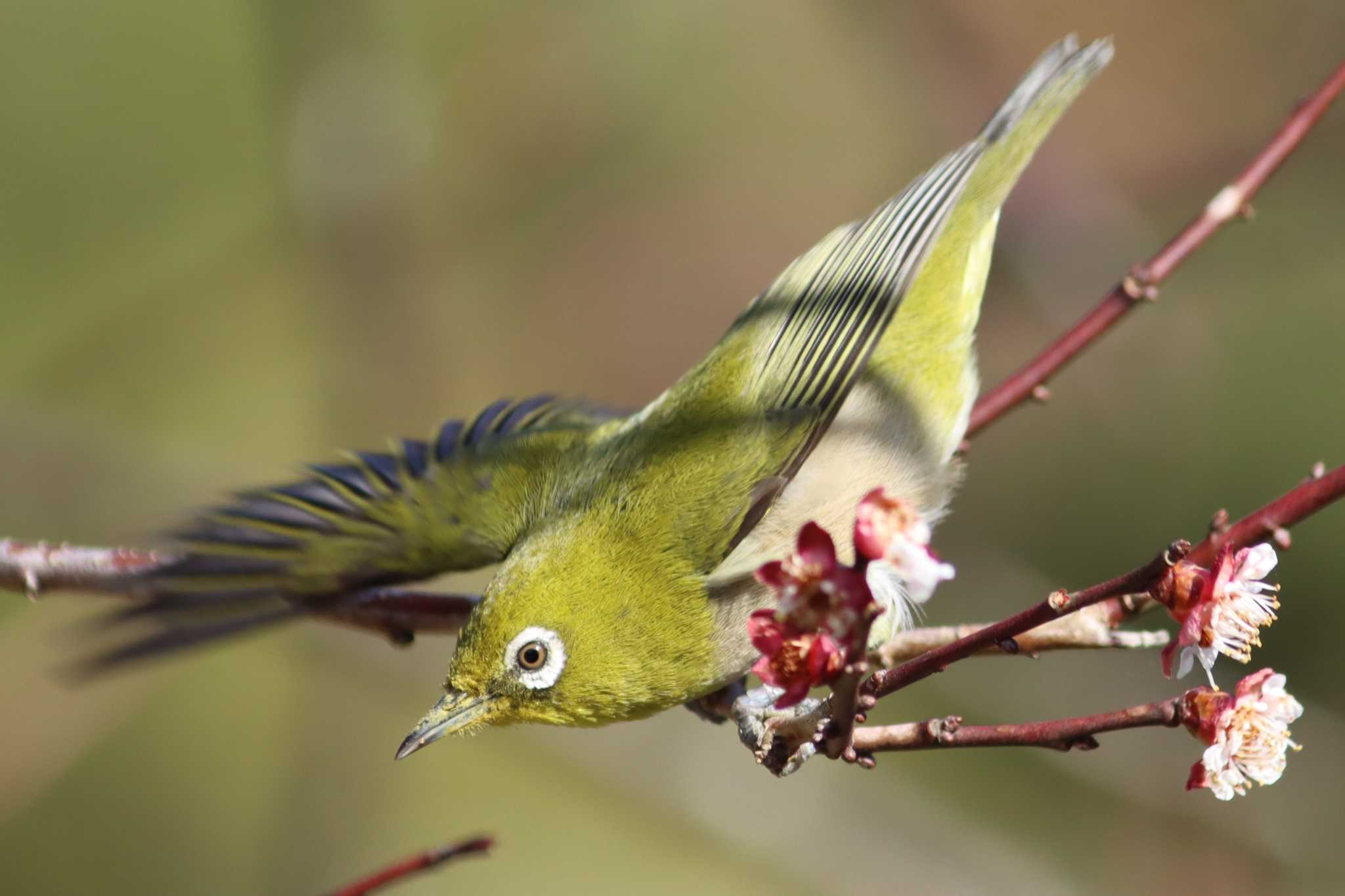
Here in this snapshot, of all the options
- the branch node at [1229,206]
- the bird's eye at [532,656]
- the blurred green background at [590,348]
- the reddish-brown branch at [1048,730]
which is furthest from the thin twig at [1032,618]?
the blurred green background at [590,348]

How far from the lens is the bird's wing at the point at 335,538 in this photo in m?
3.56

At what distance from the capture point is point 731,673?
124 inches

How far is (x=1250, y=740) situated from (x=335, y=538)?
2.69m

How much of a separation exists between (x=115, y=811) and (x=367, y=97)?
17.2 ft

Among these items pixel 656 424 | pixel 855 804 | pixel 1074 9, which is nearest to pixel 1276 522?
pixel 656 424

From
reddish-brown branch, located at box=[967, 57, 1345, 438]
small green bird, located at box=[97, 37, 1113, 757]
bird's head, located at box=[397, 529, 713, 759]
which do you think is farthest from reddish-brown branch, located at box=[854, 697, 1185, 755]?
reddish-brown branch, located at box=[967, 57, 1345, 438]

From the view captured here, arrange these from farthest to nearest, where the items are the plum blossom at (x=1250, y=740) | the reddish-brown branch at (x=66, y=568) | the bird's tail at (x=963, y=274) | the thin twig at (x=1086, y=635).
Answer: the bird's tail at (x=963, y=274)
the reddish-brown branch at (x=66, y=568)
the thin twig at (x=1086, y=635)
the plum blossom at (x=1250, y=740)

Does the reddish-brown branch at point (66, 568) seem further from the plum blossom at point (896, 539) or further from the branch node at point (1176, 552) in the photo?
the branch node at point (1176, 552)

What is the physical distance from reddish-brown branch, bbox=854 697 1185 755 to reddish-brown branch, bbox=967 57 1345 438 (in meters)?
1.75

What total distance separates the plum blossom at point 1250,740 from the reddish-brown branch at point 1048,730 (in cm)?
12

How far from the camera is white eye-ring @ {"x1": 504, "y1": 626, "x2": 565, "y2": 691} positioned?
114 inches

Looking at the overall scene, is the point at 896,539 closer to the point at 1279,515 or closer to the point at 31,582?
the point at 1279,515

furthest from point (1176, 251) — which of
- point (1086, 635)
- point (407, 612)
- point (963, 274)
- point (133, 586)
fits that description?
point (133, 586)

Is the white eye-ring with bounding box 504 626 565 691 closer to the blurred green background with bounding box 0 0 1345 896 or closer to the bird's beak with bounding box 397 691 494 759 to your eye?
the bird's beak with bounding box 397 691 494 759
